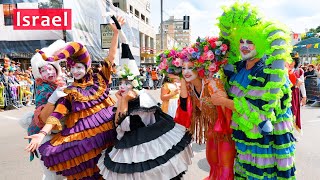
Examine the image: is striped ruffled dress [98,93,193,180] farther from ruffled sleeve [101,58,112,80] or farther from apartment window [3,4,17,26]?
apartment window [3,4,17,26]

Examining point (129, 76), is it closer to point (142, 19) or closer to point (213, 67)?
point (213, 67)

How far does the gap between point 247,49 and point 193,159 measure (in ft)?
8.03

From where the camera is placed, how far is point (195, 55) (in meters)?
2.42

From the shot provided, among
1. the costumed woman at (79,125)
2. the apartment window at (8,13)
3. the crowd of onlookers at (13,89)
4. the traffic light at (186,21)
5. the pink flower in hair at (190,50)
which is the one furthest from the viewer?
the traffic light at (186,21)

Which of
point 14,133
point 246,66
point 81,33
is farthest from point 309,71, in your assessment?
point 81,33

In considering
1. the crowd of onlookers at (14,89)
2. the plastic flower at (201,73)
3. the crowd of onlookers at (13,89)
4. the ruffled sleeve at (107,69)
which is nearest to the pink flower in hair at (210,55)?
the plastic flower at (201,73)

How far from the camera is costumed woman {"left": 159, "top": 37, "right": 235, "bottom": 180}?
236 centimetres

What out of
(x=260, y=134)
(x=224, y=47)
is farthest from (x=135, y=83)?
(x=260, y=134)

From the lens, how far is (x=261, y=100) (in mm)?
2043

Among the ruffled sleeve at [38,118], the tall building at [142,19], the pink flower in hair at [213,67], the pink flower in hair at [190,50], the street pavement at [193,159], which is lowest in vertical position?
the street pavement at [193,159]

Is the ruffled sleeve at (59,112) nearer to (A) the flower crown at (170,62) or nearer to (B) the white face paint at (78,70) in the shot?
(B) the white face paint at (78,70)

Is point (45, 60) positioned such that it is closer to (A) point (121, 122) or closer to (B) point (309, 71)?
(A) point (121, 122)

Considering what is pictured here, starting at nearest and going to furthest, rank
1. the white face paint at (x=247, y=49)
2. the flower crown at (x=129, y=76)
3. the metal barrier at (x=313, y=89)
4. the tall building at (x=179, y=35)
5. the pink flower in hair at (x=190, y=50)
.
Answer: the white face paint at (x=247, y=49)
the pink flower in hair at (x=190, y=50)
the flower crown at (x=129, y=76)
the tall building at (x=179, y=35)
the metal barrier at (x=313, y=89)

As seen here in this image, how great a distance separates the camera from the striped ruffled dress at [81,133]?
230 centimetres
